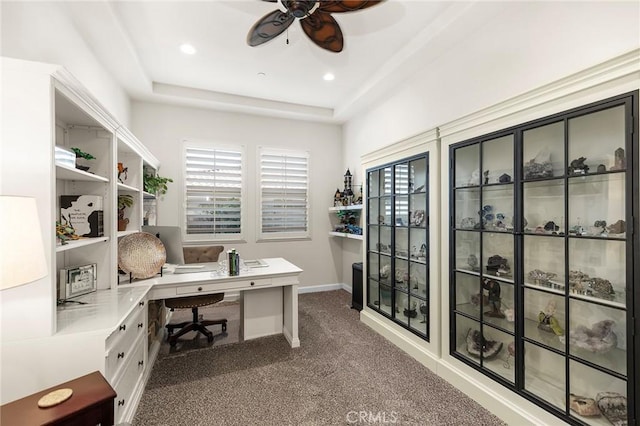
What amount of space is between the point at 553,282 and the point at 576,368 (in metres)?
0.50

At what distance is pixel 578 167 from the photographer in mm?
1696

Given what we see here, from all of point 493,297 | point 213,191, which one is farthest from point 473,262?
point 213,191

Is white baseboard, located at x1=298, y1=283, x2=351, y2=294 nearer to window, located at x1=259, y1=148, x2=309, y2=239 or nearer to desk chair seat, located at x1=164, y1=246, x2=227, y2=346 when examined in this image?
window, located at x1=259, y1=148, x2=309, y2=239

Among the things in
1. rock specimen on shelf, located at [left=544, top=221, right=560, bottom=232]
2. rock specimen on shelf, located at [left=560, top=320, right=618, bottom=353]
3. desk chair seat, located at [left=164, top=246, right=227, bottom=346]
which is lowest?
desk chair seat, located at [left=164, top=246, right=227, bottom=346]

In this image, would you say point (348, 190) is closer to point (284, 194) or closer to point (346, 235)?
point (346, 235)

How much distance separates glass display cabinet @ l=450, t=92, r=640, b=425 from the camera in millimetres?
1525

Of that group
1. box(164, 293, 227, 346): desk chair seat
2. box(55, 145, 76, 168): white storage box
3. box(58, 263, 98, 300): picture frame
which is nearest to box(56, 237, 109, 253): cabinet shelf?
box(58, 263, 98, 300): picture frame

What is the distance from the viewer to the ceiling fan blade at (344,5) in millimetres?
1806

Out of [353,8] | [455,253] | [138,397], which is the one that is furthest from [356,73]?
[138,397]

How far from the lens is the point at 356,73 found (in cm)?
352

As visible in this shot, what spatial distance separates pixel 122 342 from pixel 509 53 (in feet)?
11.3

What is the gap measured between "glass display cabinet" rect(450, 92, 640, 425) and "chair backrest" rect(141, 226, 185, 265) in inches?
109

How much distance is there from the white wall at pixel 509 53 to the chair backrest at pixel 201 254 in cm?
293

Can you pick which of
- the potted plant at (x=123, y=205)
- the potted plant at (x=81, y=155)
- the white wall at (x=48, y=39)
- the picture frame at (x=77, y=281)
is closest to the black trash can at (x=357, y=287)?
the potted plant at (x=123, y=205)
